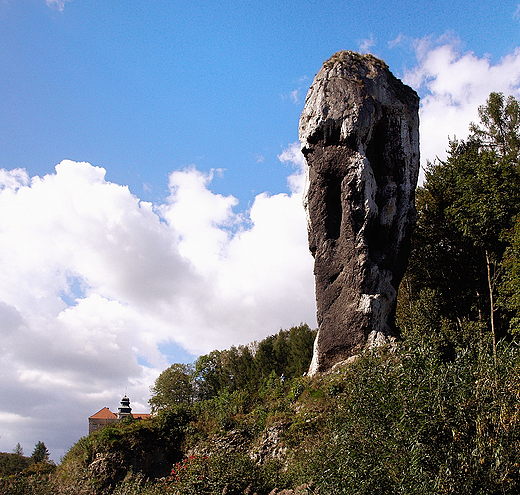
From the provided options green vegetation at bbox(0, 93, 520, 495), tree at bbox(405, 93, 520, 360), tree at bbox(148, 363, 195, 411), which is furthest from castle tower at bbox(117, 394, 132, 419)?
tree at bbox(405, 93, 520, 360)

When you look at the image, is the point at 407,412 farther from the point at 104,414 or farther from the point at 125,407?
the point at 104,414

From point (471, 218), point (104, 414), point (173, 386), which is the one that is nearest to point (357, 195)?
point (471, 218)

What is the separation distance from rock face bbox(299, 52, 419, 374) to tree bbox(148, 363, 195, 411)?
27.4 metres

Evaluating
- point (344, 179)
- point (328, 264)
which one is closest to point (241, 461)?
point (328, 264)

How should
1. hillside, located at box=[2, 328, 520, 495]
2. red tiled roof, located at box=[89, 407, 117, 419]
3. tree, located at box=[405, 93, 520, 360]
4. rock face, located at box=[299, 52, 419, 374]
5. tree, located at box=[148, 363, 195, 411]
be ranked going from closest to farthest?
hillside, located at box=[2, 328, 520, 495] → rock face, located at box=[299, 52, 419, 374] → tree, located at box=[405, 93, 520, 360] → tree, located at box=[148, 363, 195, 411] → red tiled roof, located at box=[89, 407, 117, 419]

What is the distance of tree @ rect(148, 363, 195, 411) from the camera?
132 ft

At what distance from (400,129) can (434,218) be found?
7.21 metres

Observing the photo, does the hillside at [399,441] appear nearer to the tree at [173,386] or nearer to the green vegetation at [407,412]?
the green vegetation at [407,412]

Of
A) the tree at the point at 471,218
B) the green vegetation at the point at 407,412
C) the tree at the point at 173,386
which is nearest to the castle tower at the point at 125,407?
the tree at the point at 173,386

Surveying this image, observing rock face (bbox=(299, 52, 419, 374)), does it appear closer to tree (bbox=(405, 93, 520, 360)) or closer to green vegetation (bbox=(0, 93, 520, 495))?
green vegetation (bbox=(0, 93, 520, 495))

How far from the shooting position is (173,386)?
4166 centimetres

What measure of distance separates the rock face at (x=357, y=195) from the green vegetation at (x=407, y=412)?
1675mm

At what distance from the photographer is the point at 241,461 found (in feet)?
35.5

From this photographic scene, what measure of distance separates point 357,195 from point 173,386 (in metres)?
31.5
